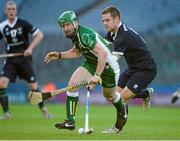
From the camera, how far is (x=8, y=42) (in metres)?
15.1

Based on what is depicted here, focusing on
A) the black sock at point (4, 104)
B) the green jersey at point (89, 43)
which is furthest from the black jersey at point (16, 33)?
the green jersey at point (89, 43)

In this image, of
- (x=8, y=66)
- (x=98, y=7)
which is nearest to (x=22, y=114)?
(x=8, y=66)

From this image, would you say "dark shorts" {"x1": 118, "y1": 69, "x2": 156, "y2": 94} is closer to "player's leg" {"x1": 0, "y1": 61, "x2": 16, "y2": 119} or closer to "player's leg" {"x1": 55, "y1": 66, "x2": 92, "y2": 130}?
"player's leg" {"x1": 55, "y1": 66, "x2": 92, "y2": 130}

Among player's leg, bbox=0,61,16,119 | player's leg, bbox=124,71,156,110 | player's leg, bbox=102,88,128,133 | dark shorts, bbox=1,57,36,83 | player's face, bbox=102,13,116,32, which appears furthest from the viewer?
dark shorts, bbox=1,57,36,83

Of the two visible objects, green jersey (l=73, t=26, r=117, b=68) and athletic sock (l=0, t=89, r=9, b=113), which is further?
athletic sock (l=0, t=89, r=9, b=113)

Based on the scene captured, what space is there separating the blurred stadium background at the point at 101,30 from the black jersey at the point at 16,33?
685cm

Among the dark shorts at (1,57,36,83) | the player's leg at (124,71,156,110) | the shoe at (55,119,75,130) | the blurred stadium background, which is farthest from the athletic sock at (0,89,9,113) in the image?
the blurred stadium background

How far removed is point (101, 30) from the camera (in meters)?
23.7

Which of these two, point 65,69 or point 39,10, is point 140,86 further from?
point 39,10

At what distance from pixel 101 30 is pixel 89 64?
43.4 ft

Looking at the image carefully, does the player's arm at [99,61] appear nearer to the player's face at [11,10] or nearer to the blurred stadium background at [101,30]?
the player's face at [11,10]

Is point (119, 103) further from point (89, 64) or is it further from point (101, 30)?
point (101, 30)

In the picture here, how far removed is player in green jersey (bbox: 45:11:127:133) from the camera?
10.0m

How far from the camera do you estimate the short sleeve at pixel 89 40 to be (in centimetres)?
997
